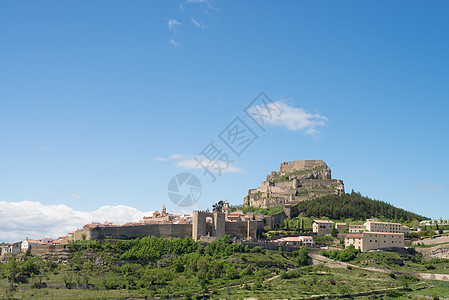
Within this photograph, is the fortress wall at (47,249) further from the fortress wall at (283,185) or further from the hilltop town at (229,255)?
the fortress wall at (283,185)

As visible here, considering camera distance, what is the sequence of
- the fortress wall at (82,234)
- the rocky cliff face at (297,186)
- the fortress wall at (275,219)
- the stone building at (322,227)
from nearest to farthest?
the fortress wall at (82,234) → the stone building at (322,227) → the fortress wall at (275,219) → the rocky cliff face at (297,186)

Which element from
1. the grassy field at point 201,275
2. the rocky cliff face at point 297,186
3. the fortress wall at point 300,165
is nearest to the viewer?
the grassy field at point 201,275

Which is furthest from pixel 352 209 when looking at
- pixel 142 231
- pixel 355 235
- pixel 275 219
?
pixel 142 231

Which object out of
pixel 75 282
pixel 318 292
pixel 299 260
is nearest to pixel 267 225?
pixel 299 260

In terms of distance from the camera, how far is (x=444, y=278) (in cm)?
5016

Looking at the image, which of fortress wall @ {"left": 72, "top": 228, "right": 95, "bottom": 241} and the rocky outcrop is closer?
the rocky outcrop

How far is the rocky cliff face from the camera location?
89.4m

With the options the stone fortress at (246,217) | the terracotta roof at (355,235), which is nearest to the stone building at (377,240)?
the terracotta roof at (355,235)

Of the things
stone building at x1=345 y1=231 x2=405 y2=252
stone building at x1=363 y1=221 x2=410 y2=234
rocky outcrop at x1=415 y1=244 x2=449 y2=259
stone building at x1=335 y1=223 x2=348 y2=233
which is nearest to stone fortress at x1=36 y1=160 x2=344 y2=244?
stone building at x1=335 y1=223 x2=348 y2=233

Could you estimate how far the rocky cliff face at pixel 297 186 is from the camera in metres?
89.4

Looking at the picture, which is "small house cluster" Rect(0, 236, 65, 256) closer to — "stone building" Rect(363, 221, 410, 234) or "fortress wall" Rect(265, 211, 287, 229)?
"fortress wall" Rect(265, 211, 287, 229)

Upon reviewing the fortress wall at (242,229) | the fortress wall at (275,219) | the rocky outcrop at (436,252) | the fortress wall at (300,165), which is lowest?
the rocky outcrop at (436,252)

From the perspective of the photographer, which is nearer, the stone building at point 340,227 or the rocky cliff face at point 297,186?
the stone building at point 340,227

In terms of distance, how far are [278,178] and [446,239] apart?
44.0 m
